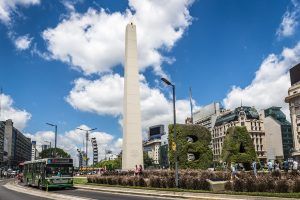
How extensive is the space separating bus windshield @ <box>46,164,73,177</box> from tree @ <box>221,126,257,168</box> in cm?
2890

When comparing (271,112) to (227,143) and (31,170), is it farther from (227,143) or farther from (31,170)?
(31,170)

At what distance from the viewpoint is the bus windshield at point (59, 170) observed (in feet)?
113

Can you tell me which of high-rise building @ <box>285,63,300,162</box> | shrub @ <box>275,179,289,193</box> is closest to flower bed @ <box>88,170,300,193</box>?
shrub @ <box>275,179,289,193</box>

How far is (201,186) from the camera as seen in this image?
27328 mm

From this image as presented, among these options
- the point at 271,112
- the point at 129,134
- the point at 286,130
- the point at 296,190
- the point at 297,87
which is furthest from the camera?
the point at 271,112

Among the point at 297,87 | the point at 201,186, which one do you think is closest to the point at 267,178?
the point at 201,186

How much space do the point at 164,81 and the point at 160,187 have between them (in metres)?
8.75

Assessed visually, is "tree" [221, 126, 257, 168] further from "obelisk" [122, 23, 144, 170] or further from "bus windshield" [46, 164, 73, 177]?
"bus windshield" [46, 164, 73, 177]

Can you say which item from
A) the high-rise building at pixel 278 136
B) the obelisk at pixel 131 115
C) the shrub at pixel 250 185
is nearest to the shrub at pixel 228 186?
the shrub at pixel 250 185

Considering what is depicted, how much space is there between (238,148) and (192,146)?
371 inches

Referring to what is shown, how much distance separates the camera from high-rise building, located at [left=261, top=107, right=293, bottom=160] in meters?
150

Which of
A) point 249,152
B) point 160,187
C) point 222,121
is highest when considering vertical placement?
point 222,121

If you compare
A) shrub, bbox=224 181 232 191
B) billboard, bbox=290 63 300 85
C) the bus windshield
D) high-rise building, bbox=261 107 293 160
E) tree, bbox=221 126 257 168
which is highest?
billboard, bbox=290 63 300 85

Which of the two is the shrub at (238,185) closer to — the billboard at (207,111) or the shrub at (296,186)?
the shrub at (296,186)
